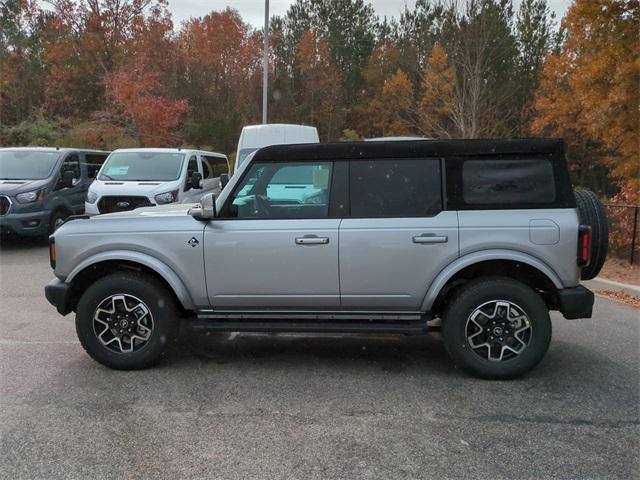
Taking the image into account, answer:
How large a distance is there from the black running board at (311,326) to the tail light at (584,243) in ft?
4.18

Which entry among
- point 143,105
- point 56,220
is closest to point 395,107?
point 143,105

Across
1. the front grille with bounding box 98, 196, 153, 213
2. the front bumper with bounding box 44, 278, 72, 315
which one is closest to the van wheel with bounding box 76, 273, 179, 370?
the front bumper with bounding box 44, 278, 72, 315

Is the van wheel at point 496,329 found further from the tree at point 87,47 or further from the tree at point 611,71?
the tree at point 87,47

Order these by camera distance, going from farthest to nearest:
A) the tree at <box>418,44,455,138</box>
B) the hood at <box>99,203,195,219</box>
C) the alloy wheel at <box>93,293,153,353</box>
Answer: the tree at <box>418,44,455,138</box>
the hood at <box>99,203,195,219</box>
the alloy wheel at <box>93,293,153,353</box>

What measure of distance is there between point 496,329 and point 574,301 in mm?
610

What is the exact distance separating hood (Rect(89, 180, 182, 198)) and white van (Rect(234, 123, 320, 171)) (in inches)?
58.9

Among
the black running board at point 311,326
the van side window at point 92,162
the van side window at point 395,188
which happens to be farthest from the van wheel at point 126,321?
the van side window at point 92,162

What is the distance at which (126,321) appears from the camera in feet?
15.1

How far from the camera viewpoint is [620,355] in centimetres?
514

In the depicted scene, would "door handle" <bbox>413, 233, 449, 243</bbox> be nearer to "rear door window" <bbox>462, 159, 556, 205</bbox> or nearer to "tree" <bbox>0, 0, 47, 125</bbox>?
"rear door window" <bbox>462, 159, 556, 205</bbox>

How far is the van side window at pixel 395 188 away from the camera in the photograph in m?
4.50

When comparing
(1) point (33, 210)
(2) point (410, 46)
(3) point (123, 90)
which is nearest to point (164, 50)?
(3) point (123, 90)

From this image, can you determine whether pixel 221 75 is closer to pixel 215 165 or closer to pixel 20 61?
pixel 20 61

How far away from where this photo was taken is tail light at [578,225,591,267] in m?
4.25
